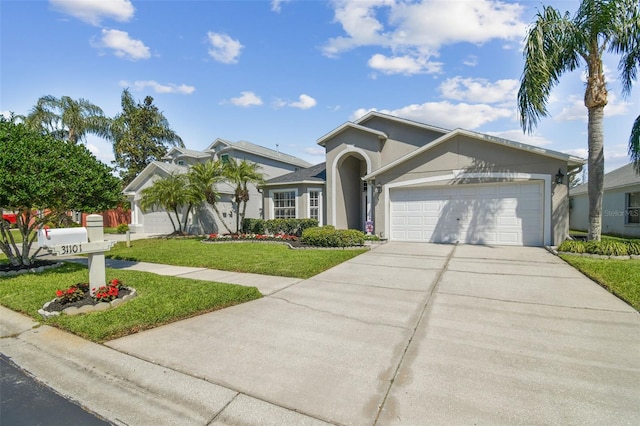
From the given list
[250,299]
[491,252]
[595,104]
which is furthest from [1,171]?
[595,104]

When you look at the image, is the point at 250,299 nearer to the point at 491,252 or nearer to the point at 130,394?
the point at 130,394

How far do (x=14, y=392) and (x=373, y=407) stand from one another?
3.53 meters

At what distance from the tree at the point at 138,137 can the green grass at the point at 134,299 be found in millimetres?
25853

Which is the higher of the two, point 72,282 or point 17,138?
point 17,138

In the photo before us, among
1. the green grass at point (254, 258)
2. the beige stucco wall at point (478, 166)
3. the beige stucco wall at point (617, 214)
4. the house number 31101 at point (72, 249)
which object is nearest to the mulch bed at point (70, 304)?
A: the house number 31101 at point (72, 249)

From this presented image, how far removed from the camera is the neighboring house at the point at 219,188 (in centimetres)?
1958

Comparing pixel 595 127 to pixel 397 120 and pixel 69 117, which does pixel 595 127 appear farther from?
pixel 69 117

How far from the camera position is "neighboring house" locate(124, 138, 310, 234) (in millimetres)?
19578

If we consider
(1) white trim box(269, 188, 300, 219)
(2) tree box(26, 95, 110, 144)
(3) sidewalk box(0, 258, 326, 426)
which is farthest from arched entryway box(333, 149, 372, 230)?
(2) tree box(26, 95, 110, 144)

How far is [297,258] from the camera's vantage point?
9.82 m

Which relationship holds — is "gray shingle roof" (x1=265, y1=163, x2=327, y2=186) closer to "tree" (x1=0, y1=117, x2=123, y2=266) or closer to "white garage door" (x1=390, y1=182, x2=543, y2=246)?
"white garage door" (x1=390, y1=182, x2=543, y2=246)

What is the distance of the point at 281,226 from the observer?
17062 millimetres

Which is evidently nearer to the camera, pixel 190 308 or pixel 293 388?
pixel 293 388

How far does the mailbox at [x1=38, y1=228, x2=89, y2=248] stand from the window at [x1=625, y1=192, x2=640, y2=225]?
21.4m
